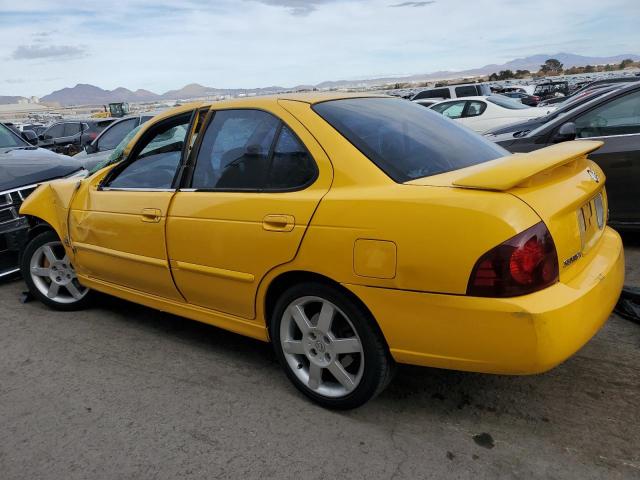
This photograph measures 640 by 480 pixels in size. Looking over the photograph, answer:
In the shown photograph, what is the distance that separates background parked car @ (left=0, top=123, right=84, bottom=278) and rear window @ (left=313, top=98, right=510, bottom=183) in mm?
3320

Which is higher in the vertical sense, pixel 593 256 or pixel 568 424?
pixel 593 256

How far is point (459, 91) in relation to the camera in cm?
2009

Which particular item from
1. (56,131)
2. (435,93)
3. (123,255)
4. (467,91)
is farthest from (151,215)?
(435,93)

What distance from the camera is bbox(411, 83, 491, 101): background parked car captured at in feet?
63.5

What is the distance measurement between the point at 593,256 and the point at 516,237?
0.74 m

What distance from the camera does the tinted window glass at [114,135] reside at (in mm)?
10789

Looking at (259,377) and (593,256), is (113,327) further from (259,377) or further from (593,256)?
(593,256)

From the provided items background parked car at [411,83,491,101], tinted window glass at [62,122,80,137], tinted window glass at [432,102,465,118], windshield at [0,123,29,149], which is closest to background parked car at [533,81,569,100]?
background parked car at [411,83,491,101]

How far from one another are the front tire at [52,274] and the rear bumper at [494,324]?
2.96m

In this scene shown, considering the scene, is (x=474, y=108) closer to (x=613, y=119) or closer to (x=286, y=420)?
(x=613, y=119)

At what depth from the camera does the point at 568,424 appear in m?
2.65

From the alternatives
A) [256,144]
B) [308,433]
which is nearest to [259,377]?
[308,433]

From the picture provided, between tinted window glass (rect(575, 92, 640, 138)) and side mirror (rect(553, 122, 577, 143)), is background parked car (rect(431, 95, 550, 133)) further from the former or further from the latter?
side mirror (rect(553, 122, 577, 143))

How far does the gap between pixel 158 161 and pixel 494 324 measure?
2.54 metres
